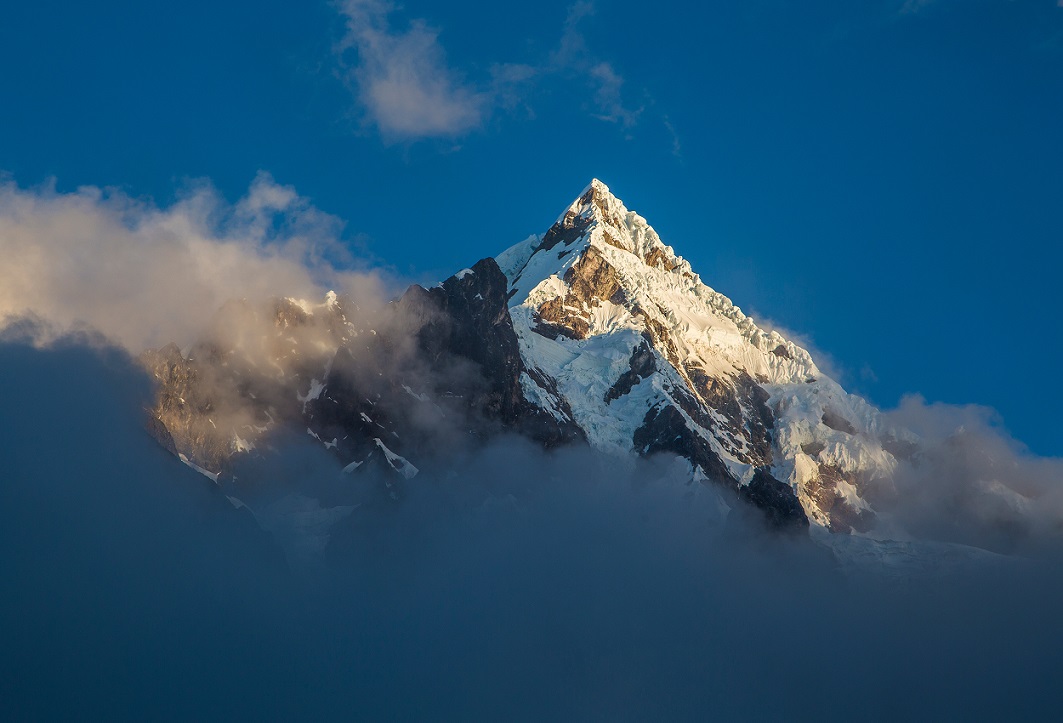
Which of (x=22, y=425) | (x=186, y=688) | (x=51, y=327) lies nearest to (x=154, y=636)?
(x=186, y=688)

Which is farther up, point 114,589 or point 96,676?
point 114,589

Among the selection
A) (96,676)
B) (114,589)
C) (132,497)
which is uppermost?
(132,497)

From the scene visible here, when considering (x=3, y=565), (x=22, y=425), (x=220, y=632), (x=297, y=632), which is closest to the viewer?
(x=3, y=565)

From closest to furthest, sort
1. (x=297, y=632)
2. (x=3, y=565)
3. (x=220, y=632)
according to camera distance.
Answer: (x=3, y=565)
(x=220, y=632)
(x=297, y=632)

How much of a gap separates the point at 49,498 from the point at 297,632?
47750 millimetres

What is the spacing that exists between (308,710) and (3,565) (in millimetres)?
51871

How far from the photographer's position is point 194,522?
618 ft

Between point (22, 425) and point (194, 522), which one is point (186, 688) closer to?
point (194, 522)

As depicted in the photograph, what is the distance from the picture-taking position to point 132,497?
179 meters

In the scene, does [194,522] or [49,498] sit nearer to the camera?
[49,498]

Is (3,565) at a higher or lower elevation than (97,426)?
lower

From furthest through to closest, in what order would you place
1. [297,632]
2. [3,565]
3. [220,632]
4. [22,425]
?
[297,632], [220,632], [22,425], [3,565]

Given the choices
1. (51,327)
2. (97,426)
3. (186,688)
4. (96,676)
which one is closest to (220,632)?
(186,688)

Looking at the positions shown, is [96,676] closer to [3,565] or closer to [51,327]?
[3,565]
